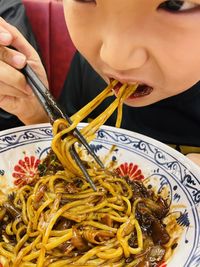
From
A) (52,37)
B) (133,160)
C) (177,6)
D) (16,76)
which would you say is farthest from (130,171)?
(52,37)

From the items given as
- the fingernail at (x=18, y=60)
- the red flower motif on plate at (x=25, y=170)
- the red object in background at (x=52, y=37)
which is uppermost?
the red object in background at (x=52, y=37)

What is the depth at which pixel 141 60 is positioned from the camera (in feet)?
2.87

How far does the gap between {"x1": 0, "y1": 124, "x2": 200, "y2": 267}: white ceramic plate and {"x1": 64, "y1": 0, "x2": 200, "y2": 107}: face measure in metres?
0.27

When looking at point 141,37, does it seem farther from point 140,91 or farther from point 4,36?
point 4,36

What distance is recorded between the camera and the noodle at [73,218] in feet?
3.32

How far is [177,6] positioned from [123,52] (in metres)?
0.14

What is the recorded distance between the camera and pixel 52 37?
176cm

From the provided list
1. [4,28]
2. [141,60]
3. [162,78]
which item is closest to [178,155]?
[162,78]

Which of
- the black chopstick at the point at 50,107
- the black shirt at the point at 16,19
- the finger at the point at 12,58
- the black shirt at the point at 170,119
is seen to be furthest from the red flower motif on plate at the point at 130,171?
the black shirt at the point at 16,19

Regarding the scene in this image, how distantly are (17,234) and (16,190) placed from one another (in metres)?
0.17

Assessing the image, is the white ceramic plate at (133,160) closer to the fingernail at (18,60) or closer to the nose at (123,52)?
the fingernail at (18,60)

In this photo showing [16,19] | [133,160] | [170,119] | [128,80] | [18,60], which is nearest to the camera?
[128,80]

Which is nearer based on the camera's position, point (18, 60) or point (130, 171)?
point (18, 60)

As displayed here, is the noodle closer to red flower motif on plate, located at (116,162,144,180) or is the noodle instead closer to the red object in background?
red flower motif on plate, located at (116,162,144,180)
